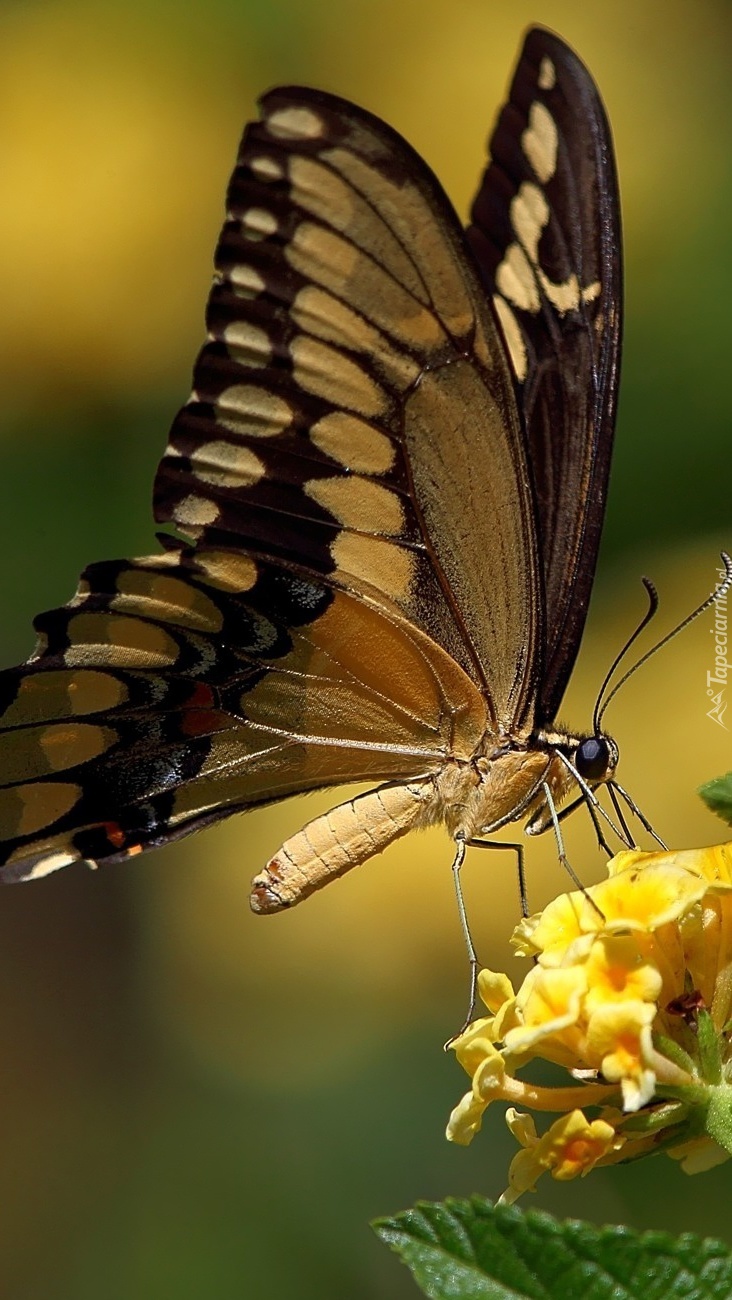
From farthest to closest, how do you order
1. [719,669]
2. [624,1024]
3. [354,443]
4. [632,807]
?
[719,669]
[354,443]
[632,807]
[624,1024]

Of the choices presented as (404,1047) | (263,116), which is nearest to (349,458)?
(263,116)

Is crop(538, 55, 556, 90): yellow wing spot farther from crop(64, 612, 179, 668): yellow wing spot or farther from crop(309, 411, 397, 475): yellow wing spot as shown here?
crop(64, 612, 179, 668): yellow wing spot

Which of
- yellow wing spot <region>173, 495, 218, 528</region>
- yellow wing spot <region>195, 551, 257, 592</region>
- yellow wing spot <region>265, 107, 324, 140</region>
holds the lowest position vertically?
yellow wing spot <region>195, 551, 257, 592</region>

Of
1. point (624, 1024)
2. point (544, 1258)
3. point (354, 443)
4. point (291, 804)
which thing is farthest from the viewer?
point (291, 804)

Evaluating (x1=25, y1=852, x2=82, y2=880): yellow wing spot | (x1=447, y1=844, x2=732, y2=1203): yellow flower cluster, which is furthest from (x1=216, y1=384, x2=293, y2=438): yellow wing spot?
(x1=447, y1=844, x2=732, y2=1203): yellow flower cluster

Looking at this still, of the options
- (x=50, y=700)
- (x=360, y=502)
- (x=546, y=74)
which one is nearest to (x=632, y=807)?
(x=360, y=502)

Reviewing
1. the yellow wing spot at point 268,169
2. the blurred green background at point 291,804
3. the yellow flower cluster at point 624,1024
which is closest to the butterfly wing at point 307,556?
the yellow wing spot at point 268,169

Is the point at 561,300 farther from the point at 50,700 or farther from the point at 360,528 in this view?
→ the point at 50,700
